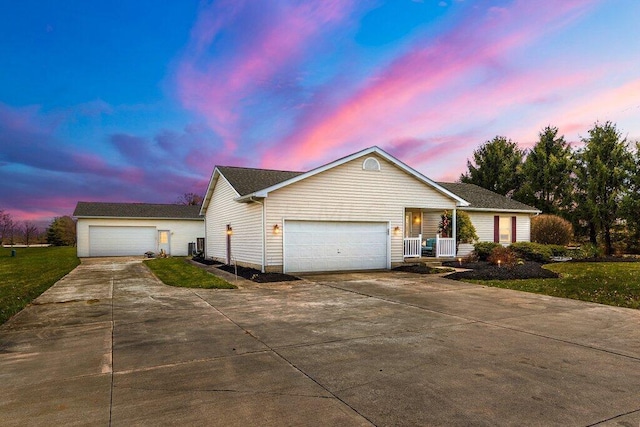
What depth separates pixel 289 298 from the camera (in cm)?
946

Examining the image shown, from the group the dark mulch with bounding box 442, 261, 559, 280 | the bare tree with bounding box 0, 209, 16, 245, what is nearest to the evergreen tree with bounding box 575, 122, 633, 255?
the dark mulch with bounding box 442, 261, 559, 280

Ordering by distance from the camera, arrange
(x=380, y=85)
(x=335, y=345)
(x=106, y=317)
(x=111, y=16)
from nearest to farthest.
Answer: (x=335, y=345), (x=106, y=317), (x=111, y=16), (x=380, y=85)

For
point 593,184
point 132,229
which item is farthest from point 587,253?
point 132,229

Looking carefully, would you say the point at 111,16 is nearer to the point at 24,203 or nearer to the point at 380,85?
the point at 380,85

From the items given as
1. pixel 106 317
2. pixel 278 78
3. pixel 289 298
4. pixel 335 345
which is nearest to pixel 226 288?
pixel 289 298

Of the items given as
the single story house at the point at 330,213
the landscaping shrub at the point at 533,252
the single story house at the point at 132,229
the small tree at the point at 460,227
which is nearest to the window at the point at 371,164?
the single story house at the point at 330,213

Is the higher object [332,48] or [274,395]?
Result: [332,48]

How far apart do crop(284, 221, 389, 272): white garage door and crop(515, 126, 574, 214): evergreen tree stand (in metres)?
23.2

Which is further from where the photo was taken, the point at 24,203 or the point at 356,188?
the point at 24,203

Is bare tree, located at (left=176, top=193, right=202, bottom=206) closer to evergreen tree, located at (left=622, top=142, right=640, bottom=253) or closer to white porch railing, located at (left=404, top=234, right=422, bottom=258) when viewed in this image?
white porch railing, located at (left=404, top=234, right=422, bottom=258)

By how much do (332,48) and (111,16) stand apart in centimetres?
876

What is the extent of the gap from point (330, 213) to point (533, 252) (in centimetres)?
1142

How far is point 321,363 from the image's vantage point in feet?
15.0

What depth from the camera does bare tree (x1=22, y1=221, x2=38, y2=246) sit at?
50.1 m
